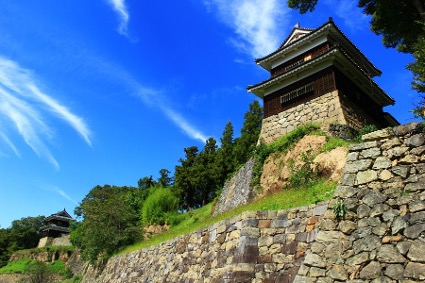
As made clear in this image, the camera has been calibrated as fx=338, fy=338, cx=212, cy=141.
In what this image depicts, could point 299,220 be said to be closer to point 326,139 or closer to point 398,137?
point 398,137

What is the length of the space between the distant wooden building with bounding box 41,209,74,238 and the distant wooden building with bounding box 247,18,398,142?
182 feet

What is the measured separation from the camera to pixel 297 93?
20719 mm

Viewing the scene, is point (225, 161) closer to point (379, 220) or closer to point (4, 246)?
point (379, 220)

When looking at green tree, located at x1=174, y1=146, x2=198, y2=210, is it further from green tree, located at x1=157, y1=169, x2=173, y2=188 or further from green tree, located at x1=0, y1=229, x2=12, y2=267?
green tree, located at x1=0, y1=229, x2=12, y2=267

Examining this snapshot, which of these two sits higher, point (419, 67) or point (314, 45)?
point (314, 45)

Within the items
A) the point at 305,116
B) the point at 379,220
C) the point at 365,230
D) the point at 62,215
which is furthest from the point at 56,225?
the point at 379,220

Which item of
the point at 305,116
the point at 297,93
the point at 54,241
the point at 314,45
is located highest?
the point at 314,45

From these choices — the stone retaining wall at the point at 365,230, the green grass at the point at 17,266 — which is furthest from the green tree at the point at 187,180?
the stone retaining wall at the point at 365,230

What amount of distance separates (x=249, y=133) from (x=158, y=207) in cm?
1278

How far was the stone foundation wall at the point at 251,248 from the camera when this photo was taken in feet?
28.8

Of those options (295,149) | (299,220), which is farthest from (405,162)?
(295,149)

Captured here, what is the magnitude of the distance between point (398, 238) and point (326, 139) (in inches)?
436

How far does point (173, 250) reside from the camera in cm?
1341

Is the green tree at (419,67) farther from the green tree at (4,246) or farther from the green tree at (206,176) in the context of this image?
the green tree at (4,246)
